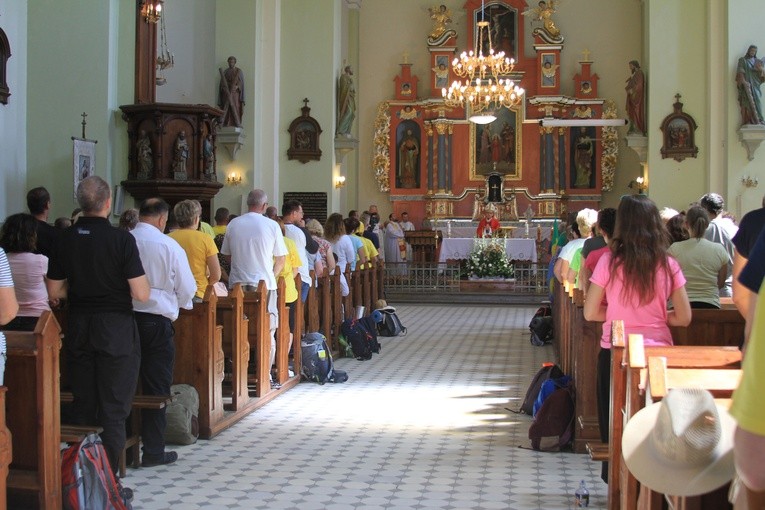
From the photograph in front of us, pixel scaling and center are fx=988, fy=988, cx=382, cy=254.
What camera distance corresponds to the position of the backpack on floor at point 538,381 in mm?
7703

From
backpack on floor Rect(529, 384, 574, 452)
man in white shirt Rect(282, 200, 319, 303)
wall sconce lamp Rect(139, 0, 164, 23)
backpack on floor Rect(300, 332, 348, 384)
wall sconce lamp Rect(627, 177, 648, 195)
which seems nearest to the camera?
backpack on floor Rect(529, 384, 574, 452)

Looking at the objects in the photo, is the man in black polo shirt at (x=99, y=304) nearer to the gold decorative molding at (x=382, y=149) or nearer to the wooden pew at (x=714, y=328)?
the wooden pew at (x=714, y=328)

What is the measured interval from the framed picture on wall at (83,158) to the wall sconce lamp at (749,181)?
1239 centimetres

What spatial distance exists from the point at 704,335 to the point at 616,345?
175cm

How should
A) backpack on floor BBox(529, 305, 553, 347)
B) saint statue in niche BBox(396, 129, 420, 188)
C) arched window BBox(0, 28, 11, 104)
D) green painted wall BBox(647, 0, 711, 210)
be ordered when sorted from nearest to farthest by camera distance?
arched window BBox(0, 28, 11, 104), backpack on floor BBox(529, 305, 553, 347), green painted wall BBox(647, 0, 711, 210), saint statue in niche BBox(396, 129, 420, 188)

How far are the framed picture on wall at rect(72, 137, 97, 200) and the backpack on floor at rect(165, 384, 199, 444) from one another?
657cm

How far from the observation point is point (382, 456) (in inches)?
267

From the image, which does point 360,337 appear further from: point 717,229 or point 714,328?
point 714,328

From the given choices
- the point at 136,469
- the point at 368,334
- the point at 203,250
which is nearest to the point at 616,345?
the point at 136,469

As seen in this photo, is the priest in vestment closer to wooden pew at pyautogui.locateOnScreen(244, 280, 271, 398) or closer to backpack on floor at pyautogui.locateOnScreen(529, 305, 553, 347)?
backpack on floor at pyautogui.locateOnScreen(529, 305, 553, 347)

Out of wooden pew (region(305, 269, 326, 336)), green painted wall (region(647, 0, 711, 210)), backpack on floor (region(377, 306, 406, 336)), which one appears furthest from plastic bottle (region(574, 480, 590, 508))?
green painted wall (region(647, 0, 711, 210))

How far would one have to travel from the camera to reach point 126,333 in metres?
5.57

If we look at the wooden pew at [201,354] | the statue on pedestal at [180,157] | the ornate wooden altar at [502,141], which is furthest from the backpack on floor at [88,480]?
the ornate wooden altar at [502,141]

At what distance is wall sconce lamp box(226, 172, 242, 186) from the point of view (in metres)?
19.5
